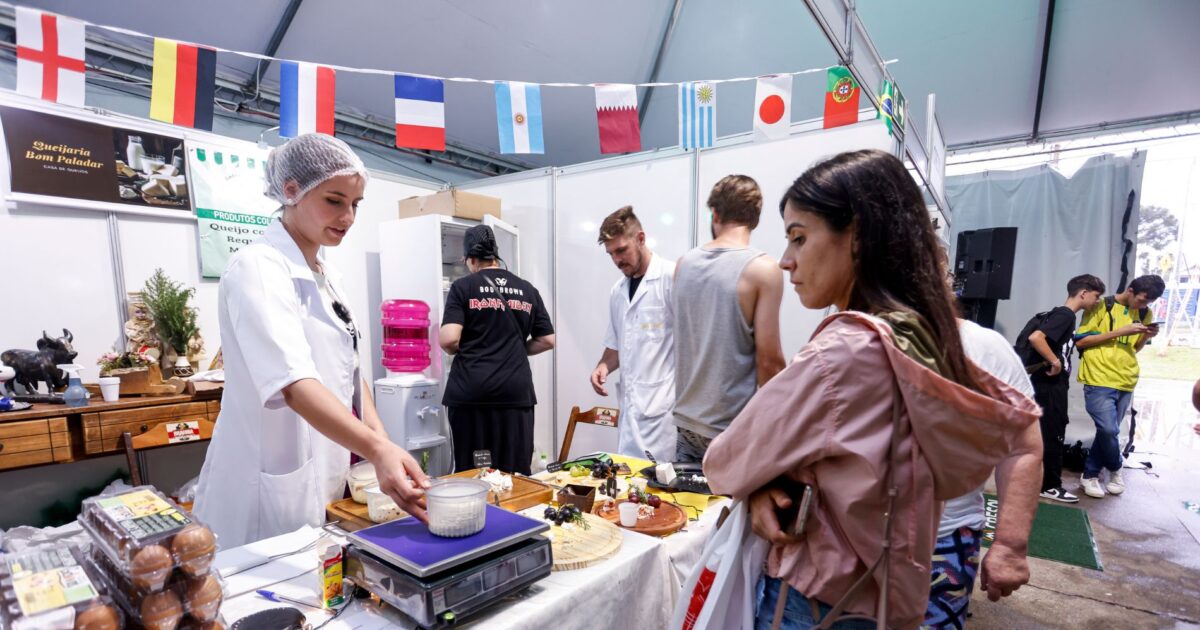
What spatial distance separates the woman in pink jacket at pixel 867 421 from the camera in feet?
2.45

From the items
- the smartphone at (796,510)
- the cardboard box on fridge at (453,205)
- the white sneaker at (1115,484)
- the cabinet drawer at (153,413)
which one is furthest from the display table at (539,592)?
the white sneaker at (1115,484)

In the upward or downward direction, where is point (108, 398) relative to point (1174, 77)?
downward

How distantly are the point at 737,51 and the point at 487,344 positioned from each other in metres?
4.14

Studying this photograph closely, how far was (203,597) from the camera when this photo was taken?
2.60 ft

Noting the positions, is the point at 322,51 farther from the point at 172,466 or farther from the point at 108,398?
the point at 172,466

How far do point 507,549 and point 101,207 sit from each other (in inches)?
136

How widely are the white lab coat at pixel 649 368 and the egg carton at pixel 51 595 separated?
1929 millimetres

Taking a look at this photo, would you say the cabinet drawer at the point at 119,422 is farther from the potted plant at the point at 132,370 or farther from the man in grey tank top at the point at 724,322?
the man in grey tank top at the point at 724,322

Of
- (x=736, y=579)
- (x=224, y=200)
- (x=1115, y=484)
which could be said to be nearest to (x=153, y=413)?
(x=224, y=200)

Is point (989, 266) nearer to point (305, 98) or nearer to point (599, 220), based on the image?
point (599, 220)

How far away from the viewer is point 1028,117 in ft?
17.8

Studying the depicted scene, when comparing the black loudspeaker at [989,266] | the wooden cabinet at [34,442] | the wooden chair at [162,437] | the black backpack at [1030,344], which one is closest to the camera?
the wooden chair at [162,437]

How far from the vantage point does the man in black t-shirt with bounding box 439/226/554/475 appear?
10.2ft

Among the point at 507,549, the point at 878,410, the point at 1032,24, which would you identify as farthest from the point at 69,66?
the point at 1032,24
